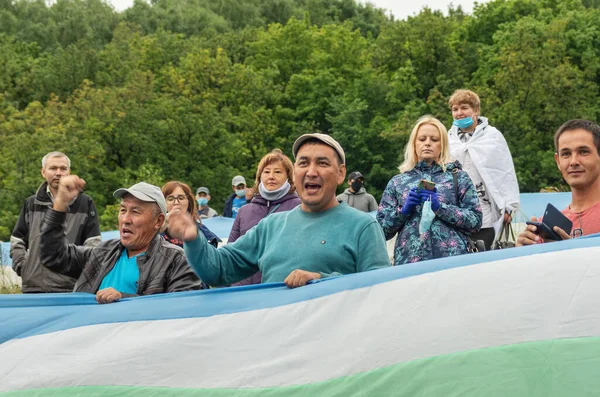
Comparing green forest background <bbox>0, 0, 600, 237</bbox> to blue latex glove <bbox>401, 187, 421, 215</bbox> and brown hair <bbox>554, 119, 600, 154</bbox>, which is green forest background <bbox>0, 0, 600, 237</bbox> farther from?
brown hair <bbox>554, 119, 600, 154</bbox>

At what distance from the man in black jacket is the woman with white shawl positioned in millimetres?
3021

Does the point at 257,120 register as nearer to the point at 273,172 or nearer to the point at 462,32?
the point at 462,32

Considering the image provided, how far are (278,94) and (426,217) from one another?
51972mm

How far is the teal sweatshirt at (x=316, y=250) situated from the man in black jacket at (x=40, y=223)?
130 inches

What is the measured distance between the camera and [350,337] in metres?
4.04

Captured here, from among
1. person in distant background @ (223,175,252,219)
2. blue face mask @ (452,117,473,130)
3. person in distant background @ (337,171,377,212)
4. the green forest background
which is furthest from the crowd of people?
the green forest background

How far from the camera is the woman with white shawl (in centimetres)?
787

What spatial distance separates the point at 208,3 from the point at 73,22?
18381 mm

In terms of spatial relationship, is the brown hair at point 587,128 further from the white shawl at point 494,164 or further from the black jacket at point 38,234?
the black jacket at point 38,234

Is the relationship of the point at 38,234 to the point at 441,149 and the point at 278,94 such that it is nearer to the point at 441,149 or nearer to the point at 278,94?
the point at 441,149

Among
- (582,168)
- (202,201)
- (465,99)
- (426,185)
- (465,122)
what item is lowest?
(202,201)

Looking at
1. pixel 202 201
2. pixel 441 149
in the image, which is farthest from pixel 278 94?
pixel 441 149

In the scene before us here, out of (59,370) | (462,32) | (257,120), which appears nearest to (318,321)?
(59,370)

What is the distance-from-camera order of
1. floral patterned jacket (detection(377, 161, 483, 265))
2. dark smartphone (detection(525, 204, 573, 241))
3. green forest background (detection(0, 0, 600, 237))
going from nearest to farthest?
1. dark smartphone (detection(525, 204, 573, 241))
2. floral patterned jacket (detection(377, 161, 483, 265))
3. green forest background (detection(0, 0, 600, 237))
